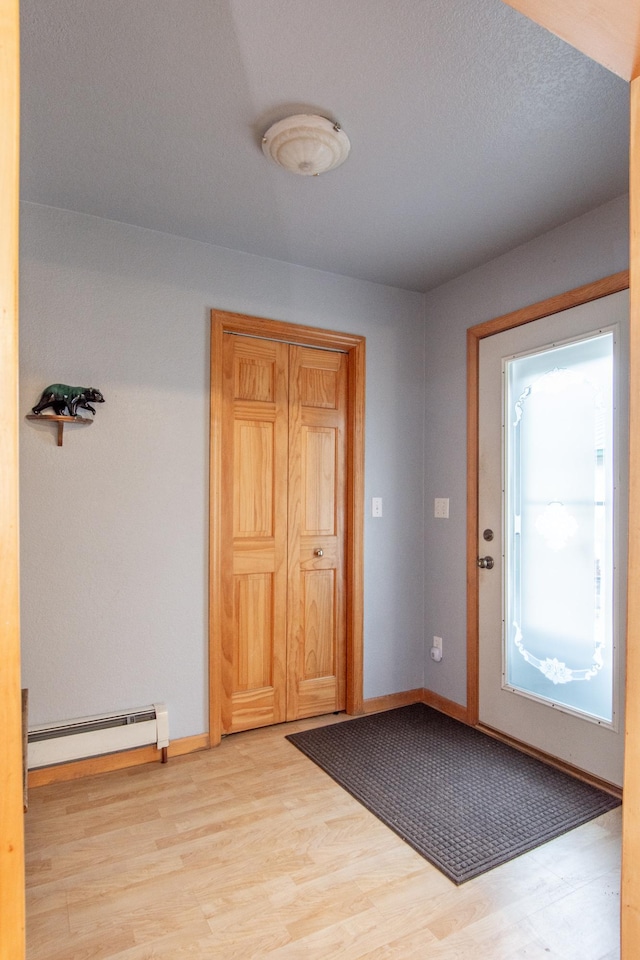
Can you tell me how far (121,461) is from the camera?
2520 millimetres

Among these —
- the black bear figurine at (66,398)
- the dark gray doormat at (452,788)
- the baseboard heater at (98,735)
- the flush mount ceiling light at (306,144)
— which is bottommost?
the dark gray doormat at (452,788)

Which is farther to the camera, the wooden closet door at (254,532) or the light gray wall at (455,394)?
the wooden closet door at (254,532)

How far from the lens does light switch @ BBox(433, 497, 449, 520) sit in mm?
3215

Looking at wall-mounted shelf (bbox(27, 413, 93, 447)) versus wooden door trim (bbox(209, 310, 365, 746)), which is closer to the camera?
wall-mounted shelf (bbox(27, 413, 93, 447))

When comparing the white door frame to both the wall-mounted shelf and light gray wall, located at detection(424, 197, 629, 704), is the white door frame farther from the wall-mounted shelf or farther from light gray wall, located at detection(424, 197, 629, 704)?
the wall-mounted shelf

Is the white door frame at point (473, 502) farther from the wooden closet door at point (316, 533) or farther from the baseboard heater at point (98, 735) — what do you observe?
the baseboard heater at point (98, 735)

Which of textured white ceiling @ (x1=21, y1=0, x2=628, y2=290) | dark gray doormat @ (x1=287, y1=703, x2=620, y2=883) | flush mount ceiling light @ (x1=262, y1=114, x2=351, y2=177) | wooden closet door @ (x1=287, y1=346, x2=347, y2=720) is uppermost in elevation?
textured white ceiling @ (x1=21, y1=0, x2=628, y2=290)

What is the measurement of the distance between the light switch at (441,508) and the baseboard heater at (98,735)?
1.84 metres

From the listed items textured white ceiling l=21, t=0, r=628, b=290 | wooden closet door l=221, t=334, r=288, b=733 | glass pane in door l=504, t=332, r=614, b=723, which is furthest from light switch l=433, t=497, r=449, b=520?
textured white ceiling l=21, t=0, r=628, b=290

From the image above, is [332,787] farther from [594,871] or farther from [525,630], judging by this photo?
[525,630]

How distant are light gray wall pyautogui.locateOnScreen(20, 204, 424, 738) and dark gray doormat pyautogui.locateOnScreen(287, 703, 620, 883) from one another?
2.62 ft

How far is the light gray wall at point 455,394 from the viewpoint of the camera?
260 centimetres

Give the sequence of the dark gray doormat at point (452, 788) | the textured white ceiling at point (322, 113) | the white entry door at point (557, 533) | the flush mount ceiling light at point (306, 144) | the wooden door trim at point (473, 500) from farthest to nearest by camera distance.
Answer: the wooden door trim at point (473, 500) < the white entry door at point (557, 533) < the dark gray doormat at point (452, 788) < the flush mount ceiling light at point (306, 144) < the textured white ceiling at point (322, 113)

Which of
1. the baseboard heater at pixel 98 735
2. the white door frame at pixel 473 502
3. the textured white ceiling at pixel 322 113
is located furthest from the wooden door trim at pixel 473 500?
the baseboard heater at pixel 98 735
